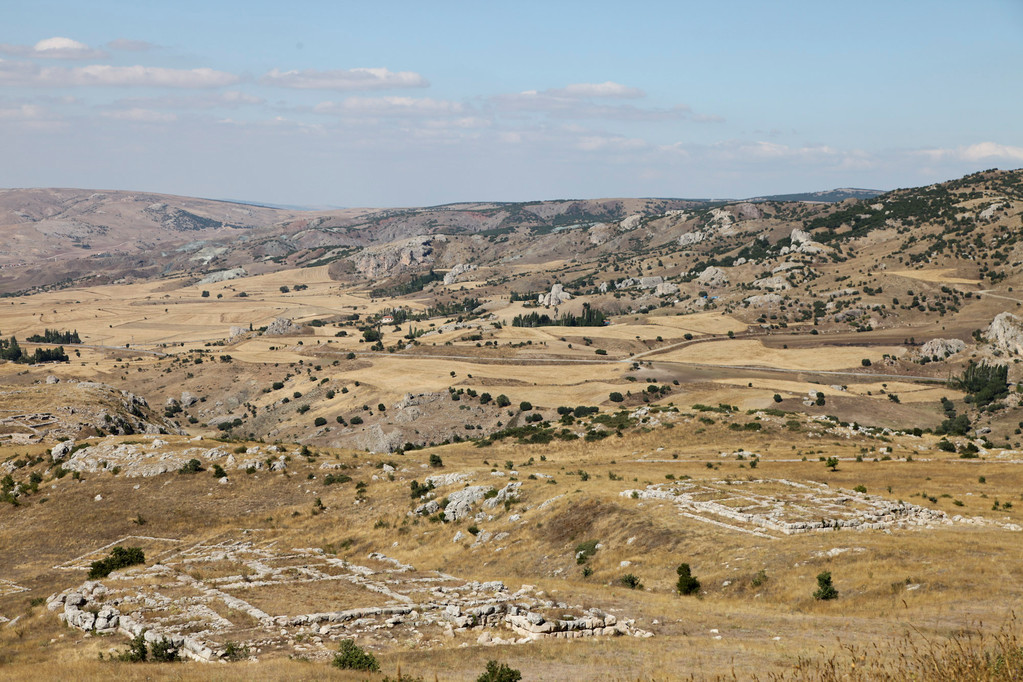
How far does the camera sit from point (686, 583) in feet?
121

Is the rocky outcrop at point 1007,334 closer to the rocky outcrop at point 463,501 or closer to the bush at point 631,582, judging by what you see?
the rocky outcrop at point 463,501

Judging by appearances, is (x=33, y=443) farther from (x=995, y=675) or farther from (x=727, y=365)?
(x=727, y=365)

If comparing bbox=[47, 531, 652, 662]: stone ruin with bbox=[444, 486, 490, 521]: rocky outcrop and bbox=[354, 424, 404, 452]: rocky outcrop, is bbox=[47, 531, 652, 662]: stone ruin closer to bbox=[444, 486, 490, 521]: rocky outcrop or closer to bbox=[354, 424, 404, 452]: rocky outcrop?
bbox=[444, 486, 490, 521]: rocky outcrop

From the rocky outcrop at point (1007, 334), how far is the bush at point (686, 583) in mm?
162398

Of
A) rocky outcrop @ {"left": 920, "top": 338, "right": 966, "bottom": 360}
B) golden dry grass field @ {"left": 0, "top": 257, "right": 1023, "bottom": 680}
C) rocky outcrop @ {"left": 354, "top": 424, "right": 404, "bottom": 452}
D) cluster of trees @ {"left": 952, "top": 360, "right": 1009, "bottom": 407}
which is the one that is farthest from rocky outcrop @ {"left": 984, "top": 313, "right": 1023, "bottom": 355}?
rocky outcrop @ {"left": 354, "top": 424, "right": 404, "bottom": 452}

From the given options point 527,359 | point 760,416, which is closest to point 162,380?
point 527,359

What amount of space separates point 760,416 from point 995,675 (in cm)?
9093

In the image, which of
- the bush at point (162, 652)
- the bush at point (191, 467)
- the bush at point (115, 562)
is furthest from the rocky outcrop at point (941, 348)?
the bush at point (162, 652)

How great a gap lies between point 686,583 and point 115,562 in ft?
121

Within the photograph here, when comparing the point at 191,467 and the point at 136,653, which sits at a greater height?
the point at 136,653

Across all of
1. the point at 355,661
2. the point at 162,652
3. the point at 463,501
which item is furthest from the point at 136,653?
the point at 463,501

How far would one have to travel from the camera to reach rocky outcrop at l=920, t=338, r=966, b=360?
6704 inches

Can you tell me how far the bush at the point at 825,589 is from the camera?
32.3m

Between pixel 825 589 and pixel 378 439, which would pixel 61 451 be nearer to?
pixel 378 439
